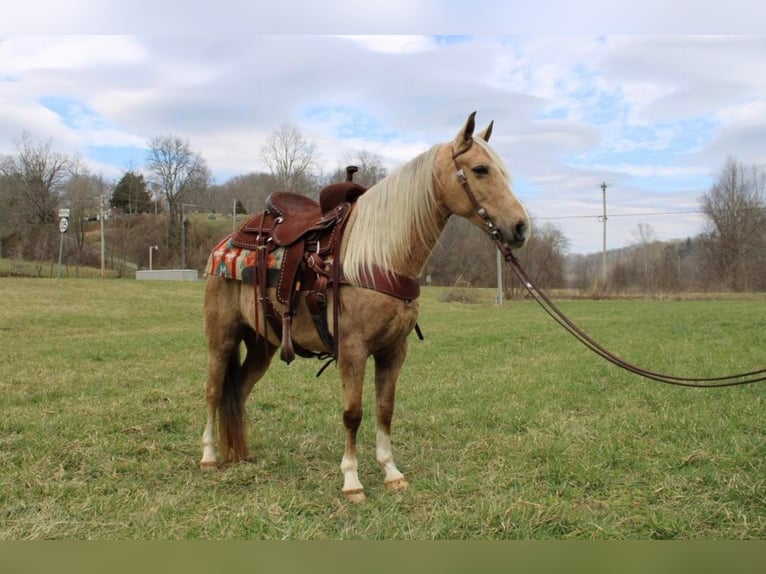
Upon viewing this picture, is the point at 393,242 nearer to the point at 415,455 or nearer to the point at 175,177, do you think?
the point at 415,455

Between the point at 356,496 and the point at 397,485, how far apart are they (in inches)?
12.5

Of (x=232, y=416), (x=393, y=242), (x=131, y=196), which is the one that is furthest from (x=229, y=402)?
(x=131, y=196)

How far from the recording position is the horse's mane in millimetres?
3193

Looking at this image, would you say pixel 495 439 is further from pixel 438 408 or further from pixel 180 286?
pixel 180 286

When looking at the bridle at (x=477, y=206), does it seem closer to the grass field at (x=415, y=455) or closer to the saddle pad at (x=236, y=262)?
the saddle pad at (x=236, y=262)

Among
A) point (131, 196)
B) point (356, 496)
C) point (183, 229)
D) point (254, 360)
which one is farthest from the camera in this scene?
point (131, 196)

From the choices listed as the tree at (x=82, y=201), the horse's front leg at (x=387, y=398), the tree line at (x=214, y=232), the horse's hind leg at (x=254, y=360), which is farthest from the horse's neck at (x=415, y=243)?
the tree at (x=82, y=201)

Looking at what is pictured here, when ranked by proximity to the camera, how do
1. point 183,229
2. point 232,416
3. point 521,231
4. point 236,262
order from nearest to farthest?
1. point 521,231
2. point 236,262
3. point 232,416
4. point 183,229

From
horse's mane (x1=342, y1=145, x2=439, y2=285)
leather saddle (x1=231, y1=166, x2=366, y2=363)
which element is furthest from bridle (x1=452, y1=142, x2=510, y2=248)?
leather saddle (x1=231, y1=166, x2=366, y2=363)

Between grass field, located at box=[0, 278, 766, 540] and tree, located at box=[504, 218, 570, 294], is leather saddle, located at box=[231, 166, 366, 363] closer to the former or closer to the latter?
grass field, located at box=[0, 278, 766, 540]

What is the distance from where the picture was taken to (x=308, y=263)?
3.36 metres

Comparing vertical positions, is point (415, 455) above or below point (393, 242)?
below

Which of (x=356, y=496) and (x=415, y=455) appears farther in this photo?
(x=415, y=455)

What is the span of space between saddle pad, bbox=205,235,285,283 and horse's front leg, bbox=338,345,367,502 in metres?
0.81
